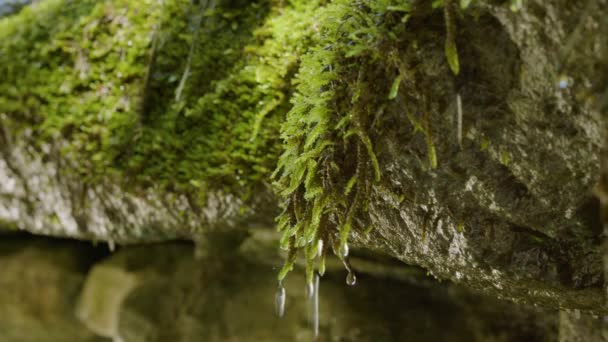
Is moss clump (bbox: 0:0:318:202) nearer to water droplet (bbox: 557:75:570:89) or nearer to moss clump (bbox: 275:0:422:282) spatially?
moss clump (bbox: 275:0:422:282)

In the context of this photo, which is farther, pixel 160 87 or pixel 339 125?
pixel 160 87

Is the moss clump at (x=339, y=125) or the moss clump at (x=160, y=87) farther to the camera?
the moss clump at (x=160, y=87)

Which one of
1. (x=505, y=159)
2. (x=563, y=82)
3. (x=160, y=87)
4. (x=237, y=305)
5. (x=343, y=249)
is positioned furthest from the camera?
(x=237, y=305)

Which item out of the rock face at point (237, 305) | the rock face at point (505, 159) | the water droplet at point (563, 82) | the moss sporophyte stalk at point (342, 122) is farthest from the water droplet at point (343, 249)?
the rock face at point (237, 305)

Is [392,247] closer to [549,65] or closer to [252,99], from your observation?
[549,65]

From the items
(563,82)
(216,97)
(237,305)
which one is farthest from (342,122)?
(237,305)

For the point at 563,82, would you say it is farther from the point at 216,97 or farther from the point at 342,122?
the point at 216,97

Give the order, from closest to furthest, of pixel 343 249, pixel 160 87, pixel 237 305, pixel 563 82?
1. pixel 563 82
2. pixel 343 249
3. pixel 160 87
4. pixel 237 305

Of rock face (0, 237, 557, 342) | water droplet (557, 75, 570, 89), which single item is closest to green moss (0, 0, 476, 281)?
water droplet (557, 75, 570, 89)

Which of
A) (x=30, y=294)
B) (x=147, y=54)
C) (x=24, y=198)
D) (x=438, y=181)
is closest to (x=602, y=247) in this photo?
(x=438, y=181)

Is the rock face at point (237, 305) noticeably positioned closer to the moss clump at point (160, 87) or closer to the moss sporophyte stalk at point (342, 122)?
the moss clump at point (160, 87)
